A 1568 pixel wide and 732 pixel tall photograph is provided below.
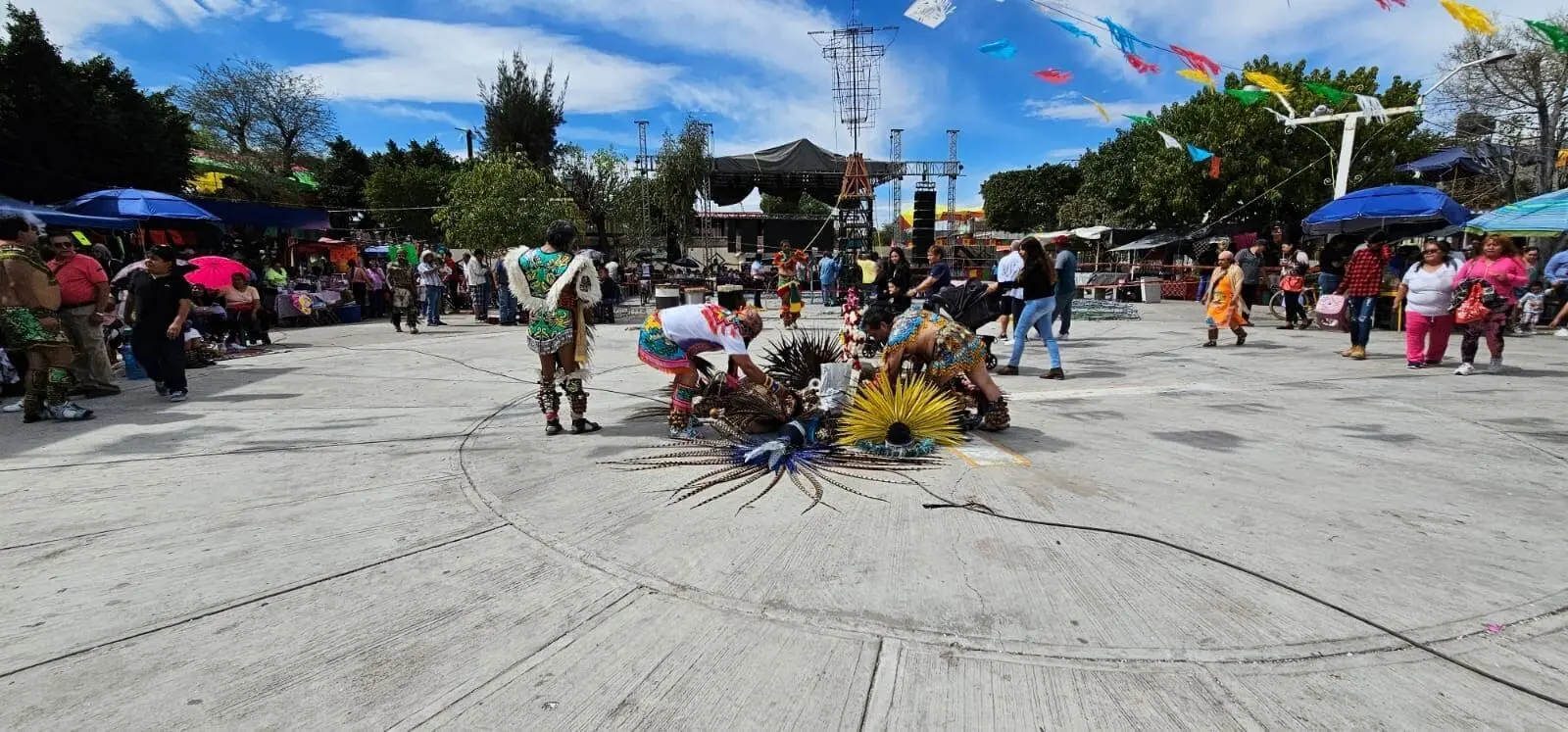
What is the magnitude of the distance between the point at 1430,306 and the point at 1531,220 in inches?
200

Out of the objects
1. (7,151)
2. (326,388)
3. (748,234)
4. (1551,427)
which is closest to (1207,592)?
(1551,427)

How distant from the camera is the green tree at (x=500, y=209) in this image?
18453mm

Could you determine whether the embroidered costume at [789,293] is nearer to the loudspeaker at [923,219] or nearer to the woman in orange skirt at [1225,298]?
the woman in orange skirt at [1225,298]

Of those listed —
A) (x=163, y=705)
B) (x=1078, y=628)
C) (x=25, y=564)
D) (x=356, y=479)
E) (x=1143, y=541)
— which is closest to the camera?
(x=163, y=705)

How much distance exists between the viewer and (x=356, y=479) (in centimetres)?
403

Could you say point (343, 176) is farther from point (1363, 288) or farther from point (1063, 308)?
point (1363, 288)

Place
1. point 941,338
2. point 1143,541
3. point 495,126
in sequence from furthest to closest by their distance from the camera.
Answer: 1. point 495,126
2. point 941,338
3. point 1143,541

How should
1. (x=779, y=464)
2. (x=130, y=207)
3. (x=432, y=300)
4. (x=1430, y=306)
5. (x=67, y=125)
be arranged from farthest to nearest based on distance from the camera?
1. (x=67, y=125)
2. (x=432, y=300)
3. (x=130, y=207)
4. (x=1430, y=306)
5. (x=779, y=464)

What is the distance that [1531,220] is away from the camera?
1005cm

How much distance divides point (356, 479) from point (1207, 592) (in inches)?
169

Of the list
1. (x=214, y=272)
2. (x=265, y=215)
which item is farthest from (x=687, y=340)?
(x=265, y=215)

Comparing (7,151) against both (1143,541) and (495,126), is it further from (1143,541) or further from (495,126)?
(1143,541)

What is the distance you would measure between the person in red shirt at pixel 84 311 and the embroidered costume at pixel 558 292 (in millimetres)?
4276

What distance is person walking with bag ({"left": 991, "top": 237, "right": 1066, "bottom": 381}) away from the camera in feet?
23.8
